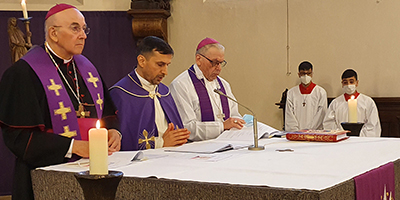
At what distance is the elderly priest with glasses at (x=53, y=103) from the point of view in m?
2.90

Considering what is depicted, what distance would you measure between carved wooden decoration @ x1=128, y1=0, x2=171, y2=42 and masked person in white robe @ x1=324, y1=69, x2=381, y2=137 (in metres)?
3.00

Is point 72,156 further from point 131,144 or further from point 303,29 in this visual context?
point 303,29

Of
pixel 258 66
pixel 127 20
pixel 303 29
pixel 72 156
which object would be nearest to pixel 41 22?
pixel 127 20

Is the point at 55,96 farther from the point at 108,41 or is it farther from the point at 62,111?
the point at 108,41

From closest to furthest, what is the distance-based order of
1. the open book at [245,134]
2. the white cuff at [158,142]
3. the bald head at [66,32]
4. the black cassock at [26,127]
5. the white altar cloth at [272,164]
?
the white altar cloth at [272,164], the black cassock at [26,127], the bald head at [66,32], the open book at [245,134], the white cuff at [158,142]

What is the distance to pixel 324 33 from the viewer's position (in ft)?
26.8

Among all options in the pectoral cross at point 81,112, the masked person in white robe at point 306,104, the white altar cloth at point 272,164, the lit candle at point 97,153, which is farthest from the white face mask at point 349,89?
the lit candle at point 97,153

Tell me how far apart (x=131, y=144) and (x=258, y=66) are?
483cm

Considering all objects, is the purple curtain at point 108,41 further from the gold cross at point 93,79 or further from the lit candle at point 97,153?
the lit candle at point 97,153

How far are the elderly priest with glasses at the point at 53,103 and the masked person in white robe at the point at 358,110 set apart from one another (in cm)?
479

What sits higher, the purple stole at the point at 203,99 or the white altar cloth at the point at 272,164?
the purple stole at the point at 203,99

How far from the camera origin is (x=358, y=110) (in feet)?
24.3

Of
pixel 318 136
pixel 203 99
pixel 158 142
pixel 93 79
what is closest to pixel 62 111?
pixel 93 79

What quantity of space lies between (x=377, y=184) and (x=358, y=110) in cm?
522
